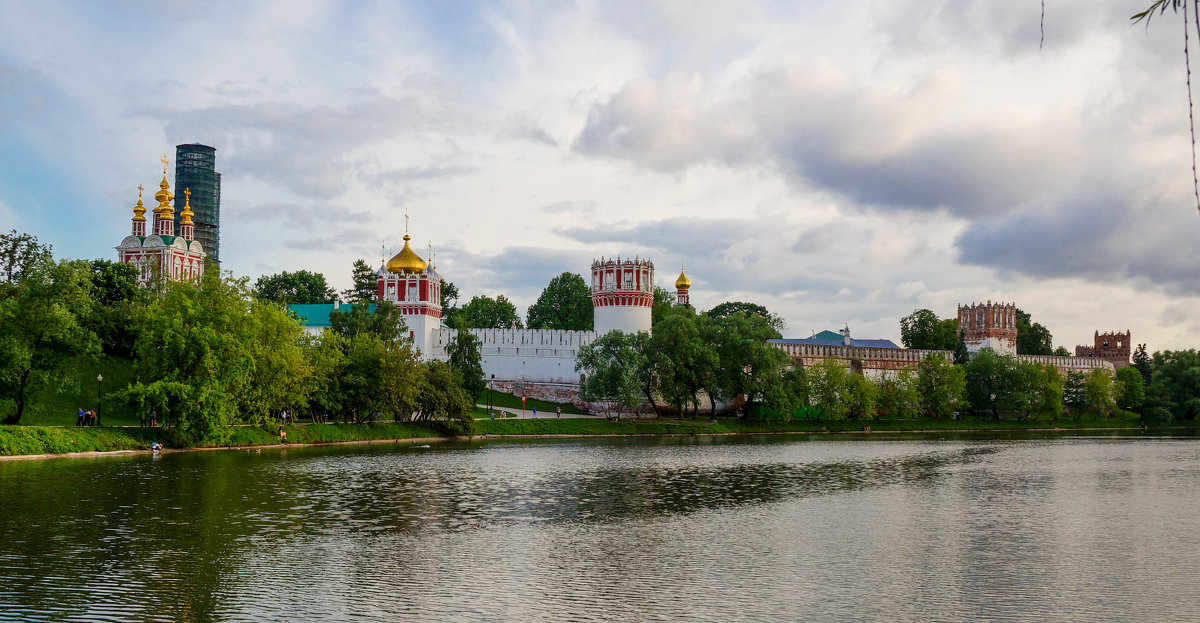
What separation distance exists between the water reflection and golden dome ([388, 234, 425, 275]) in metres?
42.0

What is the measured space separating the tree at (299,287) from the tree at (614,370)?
45.9m

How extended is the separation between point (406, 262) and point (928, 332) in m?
57.7

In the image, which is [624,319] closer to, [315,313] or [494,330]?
[494,330]

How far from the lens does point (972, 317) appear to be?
319 feet

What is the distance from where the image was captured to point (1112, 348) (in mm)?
109312

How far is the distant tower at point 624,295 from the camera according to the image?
72.8 metres

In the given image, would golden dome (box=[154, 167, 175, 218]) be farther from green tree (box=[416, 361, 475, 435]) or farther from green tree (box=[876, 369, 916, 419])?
green tree (box=[876, 369, 916, 419])

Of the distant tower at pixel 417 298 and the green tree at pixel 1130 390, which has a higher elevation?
the distant tower at pixel 417 298

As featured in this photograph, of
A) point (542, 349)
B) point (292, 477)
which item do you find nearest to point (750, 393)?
point (542, 349)

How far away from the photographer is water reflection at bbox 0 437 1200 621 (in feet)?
42.5

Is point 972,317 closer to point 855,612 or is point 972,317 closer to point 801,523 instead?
point 801,523

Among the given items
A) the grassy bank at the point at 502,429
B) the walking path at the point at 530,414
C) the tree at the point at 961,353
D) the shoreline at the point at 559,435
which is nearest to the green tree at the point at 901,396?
the grassy bank at the point at 502,429

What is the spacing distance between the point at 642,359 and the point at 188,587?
4817 cm

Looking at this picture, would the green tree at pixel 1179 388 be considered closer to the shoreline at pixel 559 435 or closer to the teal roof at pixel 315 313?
the shoreline at pixel 559 435
